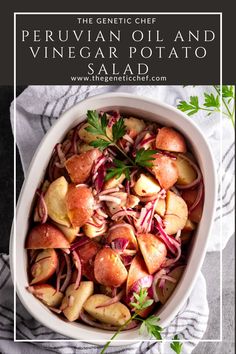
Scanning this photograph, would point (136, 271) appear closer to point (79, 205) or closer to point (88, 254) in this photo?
point (88, 254)

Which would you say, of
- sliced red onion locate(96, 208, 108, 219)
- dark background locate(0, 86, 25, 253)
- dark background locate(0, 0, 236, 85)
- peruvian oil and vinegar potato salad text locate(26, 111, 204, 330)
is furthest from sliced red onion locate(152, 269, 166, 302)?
dark background locate(0, 0, 236, 85)

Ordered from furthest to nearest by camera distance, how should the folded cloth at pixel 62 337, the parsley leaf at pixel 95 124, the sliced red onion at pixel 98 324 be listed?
the folded cloth at pixel 62 337 → the sliced red onion at pixel 98 324 → the parsley leaf at pixel 95 124

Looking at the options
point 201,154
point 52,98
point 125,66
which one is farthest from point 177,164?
point 52,98

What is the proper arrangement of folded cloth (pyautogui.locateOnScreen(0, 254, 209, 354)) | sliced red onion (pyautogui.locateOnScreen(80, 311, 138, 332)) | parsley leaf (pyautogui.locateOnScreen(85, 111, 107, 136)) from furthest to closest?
1. folded cloth (pyautogui.locateOnScreen(0, 254, 209, 354))
2. sliced red onion (pyautogui.locateOnScreen(80, 311, 138, 332))
3. parsley leaf (pyautogui.locateOnScreen(85, 111, 107, 136))

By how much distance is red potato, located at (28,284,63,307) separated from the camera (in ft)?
4.98

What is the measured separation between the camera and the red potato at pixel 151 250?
58.2 inches

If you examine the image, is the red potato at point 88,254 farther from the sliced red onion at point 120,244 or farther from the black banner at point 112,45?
the black banner at point 112,45

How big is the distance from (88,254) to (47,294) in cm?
16

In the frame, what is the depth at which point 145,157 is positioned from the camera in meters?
1.46

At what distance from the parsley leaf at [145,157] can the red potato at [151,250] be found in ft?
0.64

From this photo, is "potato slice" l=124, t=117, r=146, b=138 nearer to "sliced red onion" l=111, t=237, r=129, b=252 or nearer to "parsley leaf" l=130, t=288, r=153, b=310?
"sliced red onion" l=111, t=237, r=129, b=252

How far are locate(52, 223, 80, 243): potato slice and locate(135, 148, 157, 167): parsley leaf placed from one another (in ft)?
0.80

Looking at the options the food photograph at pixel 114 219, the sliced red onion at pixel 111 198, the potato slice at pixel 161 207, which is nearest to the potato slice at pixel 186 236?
the food photograph at pixel 114 219

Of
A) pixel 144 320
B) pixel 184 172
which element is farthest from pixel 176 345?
pixel 184 172
